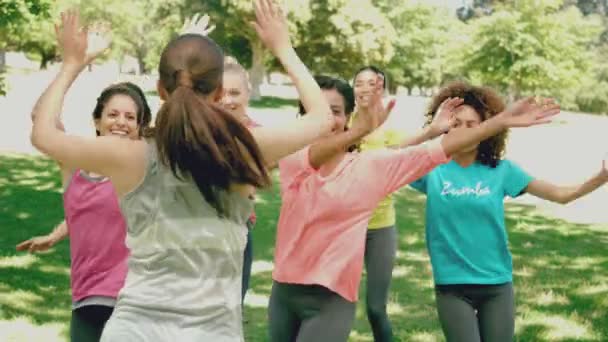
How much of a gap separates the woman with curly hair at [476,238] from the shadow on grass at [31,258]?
3.22 meters

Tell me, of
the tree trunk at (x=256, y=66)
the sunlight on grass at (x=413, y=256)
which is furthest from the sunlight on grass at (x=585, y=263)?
the tree trunk at (x=256, y=66)

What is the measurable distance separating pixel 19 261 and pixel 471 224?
543cm

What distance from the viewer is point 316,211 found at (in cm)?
363

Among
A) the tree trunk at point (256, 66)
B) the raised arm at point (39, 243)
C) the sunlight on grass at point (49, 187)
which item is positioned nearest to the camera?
the raised arm at point (39, 243)

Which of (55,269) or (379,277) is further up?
(379,277)

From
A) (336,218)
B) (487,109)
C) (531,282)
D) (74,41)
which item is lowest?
(531,282)

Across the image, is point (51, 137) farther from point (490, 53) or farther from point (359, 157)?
point (490, 53)

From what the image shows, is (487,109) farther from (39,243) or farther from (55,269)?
(55,269)

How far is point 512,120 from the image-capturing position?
300cm

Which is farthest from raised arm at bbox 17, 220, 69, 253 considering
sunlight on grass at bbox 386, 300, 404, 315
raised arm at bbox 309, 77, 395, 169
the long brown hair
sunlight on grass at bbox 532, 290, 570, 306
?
sunlight on grass at bbox 532, 290, 570, 306

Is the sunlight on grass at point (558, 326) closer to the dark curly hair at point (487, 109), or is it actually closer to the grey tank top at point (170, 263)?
the dark curly hair at point (487, 109)

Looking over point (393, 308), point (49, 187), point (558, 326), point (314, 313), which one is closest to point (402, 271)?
point (393, 308)

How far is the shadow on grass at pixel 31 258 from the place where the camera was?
6.50m

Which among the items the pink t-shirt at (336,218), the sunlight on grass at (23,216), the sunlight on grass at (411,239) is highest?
the pink t-shirt at (336,218)
